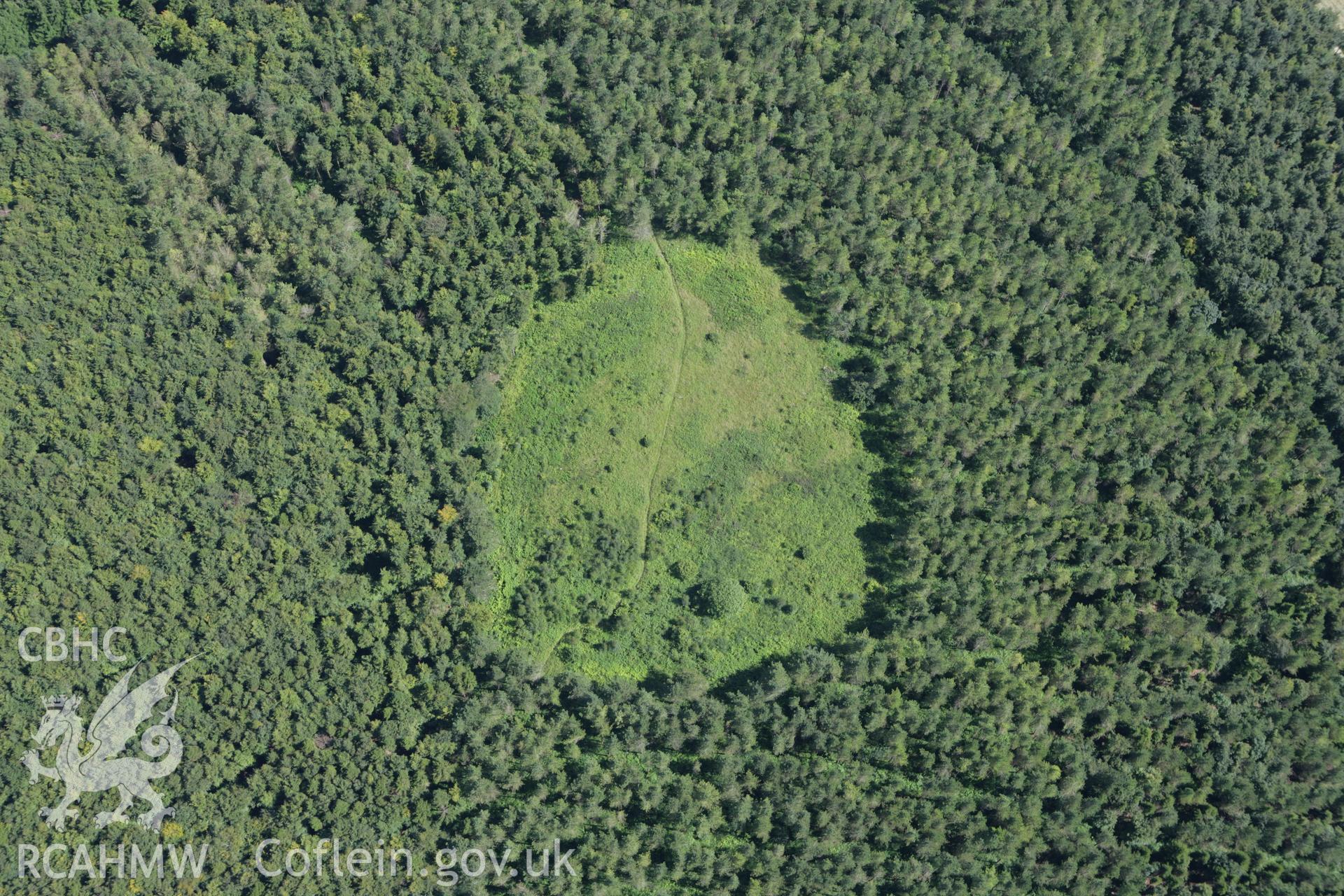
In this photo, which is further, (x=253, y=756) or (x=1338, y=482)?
(x=1338, y=482)

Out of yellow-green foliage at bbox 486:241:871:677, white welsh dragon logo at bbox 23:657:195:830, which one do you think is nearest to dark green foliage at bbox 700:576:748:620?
yellow-green foliage at bbox 486:241:871:677

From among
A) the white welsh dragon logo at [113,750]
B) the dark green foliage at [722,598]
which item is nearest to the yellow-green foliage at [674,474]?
the dark green foliage at [722,598]

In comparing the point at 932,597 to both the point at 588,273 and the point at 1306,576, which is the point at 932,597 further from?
the point at 588,273

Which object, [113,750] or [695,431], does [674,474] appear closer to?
[695,431]

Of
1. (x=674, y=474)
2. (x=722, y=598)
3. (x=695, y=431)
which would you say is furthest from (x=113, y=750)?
(x=695, y=431)

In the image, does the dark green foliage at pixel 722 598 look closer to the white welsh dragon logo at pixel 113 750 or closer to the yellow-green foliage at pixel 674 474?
the yellow-green foliage at pixel 674 474

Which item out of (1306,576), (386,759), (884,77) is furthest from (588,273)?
(1306,576)
